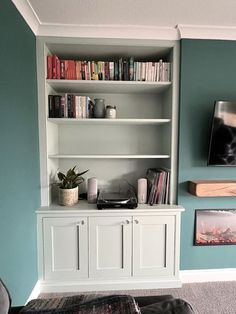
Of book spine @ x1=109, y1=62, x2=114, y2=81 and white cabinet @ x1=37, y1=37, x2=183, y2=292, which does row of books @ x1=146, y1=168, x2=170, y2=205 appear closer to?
white cabinet @ x1=37, y1=37, x2=183, y2=292

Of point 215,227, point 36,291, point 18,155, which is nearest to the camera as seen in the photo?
point 18,155

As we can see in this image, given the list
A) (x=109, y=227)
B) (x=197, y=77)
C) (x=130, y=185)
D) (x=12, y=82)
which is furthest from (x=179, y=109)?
(x=12, y=82)

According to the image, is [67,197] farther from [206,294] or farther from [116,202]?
[206,294]

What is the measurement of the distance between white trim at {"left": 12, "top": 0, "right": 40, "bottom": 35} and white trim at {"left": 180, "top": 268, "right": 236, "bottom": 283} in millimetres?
2549

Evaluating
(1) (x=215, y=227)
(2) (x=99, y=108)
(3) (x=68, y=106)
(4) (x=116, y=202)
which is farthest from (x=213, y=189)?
(3) (x=68, y=106)

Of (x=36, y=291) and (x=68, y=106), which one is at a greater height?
(x=68, y=106)

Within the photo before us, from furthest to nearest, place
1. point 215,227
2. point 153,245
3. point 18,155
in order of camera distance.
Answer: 1. point 215,227
2. point 153,245
3. point 18,155

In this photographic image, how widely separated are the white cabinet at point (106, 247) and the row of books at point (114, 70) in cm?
121

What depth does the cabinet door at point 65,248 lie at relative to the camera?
1.87 m

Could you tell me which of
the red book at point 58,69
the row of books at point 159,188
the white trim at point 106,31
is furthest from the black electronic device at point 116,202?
the white trim at point 106,31

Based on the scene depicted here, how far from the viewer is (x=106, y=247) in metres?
1.90

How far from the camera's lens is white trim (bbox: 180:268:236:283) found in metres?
2.03

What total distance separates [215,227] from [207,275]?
0.47 metres

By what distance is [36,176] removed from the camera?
6.07 feet
